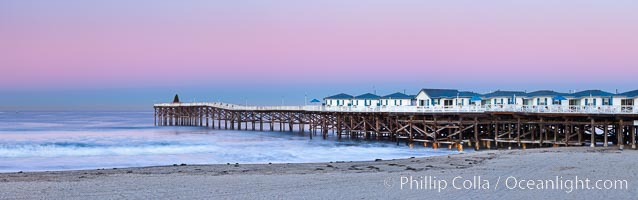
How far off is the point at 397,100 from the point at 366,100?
3830mm

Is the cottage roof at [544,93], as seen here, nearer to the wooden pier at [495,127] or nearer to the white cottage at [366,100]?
the wooden pier at [495,127]

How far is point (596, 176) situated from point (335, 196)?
729cm

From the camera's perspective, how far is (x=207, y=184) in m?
15.8

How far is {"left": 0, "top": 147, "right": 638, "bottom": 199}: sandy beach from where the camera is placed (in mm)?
13672

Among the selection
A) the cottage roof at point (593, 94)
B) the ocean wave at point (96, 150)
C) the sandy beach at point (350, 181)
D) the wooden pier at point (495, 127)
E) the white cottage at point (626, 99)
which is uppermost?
the cottage roof at point (593, 94)

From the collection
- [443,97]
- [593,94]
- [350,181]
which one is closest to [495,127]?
[593,94]

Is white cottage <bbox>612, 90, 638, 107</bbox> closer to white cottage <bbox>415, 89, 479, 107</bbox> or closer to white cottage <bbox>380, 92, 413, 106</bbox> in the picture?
white cottage <bbox>415, 89, 479, 107</bbox>

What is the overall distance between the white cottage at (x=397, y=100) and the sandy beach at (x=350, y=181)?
1010 inches

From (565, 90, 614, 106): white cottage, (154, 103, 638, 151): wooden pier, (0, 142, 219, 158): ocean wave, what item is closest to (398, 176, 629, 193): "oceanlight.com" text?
(154, 103, 638, 151): wooden pier

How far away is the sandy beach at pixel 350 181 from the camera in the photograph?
44.9ft

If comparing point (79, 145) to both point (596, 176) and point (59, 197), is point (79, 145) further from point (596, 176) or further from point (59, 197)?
point (596, 176)

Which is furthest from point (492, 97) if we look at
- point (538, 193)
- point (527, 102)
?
point (538, 193)

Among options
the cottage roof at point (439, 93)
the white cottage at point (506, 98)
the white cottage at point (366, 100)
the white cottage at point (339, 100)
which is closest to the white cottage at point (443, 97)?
the cottage roof at point (439, 93)

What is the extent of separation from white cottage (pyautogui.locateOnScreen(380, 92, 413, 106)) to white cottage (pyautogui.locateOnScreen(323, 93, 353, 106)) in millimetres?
4266
